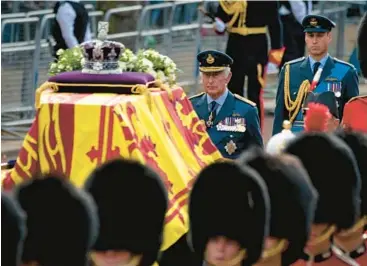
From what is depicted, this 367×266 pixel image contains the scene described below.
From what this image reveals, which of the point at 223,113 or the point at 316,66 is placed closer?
the point at 223,113

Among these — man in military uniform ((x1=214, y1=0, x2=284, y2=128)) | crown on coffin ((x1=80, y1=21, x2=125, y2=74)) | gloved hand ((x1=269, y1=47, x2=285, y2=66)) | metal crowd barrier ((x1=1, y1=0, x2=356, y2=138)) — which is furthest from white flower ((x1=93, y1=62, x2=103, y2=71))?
gloved hand ((x1=269, y1=47, x2=285, y2=66))

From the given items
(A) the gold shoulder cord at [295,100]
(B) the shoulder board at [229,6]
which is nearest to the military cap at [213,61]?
(A) the gold shoulder cord at [295,100]

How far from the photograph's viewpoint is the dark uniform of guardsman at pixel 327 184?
18.5 ft

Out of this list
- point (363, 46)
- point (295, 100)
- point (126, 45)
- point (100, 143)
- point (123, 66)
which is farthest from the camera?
point (126, 45)

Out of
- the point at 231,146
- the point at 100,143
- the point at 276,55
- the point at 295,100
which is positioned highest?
the point at 100,143

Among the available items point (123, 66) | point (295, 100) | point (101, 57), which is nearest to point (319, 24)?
point (295, 100)

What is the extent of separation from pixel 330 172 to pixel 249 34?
6.47 m

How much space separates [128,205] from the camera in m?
5.07

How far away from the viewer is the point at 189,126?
6.48m

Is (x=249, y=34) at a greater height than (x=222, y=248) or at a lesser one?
lesser

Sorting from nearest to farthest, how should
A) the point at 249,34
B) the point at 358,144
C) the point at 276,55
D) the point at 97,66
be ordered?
the point at 358,144
the point at 97,66
the point at 249,34
the point at 276,55

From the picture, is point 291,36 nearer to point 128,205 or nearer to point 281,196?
point 281,196

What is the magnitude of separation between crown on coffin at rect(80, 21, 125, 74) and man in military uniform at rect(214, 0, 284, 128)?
5.66 metres

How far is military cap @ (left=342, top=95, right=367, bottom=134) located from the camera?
686cm
